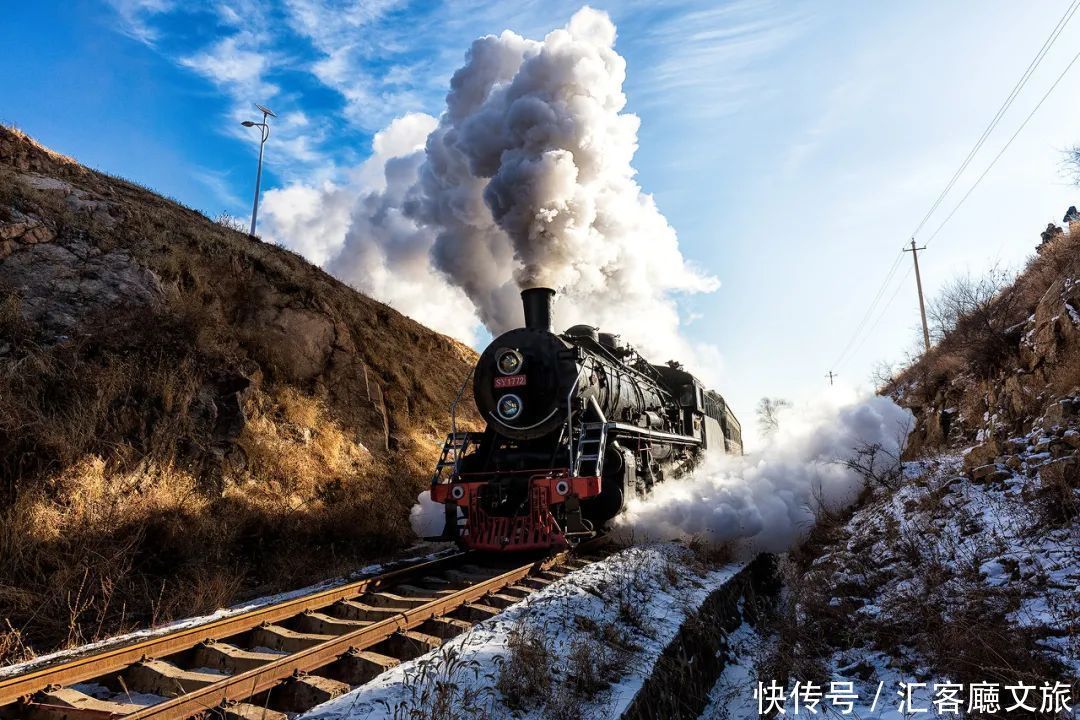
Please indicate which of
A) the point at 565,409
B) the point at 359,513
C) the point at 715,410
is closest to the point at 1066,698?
the point at 565,409

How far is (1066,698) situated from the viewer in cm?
280

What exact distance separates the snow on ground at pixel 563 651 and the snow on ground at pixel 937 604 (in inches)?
29.7

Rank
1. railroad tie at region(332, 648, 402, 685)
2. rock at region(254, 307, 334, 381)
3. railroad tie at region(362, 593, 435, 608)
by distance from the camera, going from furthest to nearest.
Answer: rock at region(254, 307, 334, 381) → railroad tie at region(362, 593, 435, 608) → railroad tie at region(332, 648, 402, 685)

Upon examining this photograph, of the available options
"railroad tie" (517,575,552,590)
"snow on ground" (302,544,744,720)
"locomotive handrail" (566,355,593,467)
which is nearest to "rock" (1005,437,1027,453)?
"snow on ground" (302,544,744,720)

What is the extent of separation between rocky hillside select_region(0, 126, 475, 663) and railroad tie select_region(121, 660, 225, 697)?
119 cm

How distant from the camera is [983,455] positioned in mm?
6434

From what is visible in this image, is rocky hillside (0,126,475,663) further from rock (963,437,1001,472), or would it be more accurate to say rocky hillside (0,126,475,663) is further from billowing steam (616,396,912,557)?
rock (963,437,1001,472)

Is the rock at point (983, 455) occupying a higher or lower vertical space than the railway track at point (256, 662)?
higher

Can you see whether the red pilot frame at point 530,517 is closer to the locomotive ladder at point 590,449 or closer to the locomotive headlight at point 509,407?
the locomotive ladder at point 590,449

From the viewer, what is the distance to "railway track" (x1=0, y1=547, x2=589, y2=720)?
312 centimetres

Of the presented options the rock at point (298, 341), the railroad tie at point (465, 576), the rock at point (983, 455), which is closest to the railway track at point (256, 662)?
the railroad tie at point (465, 576)

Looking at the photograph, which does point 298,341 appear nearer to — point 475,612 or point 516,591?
point 516,591

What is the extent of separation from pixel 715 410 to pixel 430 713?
13.3 m

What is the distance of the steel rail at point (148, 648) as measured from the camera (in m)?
3.24
